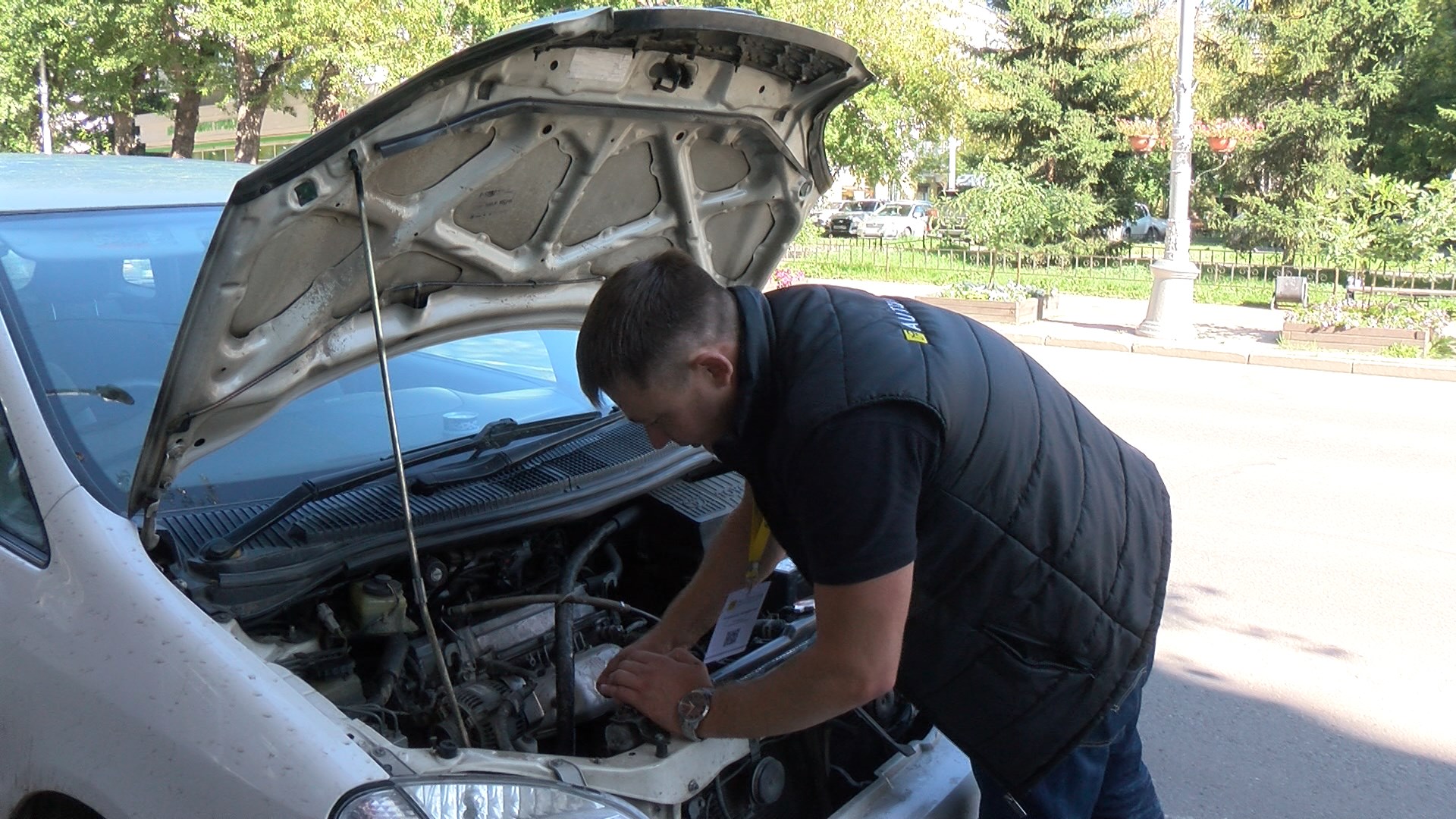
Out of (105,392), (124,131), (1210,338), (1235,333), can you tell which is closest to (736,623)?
(105,392)

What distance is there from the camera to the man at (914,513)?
1.74 m

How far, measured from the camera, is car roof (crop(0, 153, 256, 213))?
9.70 ft

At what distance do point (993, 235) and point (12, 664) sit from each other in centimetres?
1680

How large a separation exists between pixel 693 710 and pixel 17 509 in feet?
4.12

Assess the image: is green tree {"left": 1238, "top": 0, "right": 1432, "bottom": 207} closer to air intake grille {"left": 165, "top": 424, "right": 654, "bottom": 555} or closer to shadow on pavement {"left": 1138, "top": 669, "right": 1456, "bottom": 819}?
shadow on pavement {"left": 1138, "top": 669, "right": 1456, "bottom": 819}

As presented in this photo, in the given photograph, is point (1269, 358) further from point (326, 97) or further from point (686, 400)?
point (326, 97)

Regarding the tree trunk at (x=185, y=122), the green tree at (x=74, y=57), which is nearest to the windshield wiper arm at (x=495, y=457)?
the green tree at (x=74, y=57)

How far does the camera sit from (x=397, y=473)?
8.07 feet

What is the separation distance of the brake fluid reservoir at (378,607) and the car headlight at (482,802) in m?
0.63

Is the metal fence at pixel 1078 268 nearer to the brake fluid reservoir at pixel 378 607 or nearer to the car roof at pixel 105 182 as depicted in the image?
the car roof at pixel 105 182

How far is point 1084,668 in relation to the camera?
78.1 inches

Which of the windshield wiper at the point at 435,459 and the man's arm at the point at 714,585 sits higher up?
the windshield wiper at the point at 435,459

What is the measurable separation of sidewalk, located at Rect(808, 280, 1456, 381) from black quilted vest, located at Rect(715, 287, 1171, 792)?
8774 mm

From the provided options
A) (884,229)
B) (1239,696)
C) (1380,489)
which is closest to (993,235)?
(1380,489)
